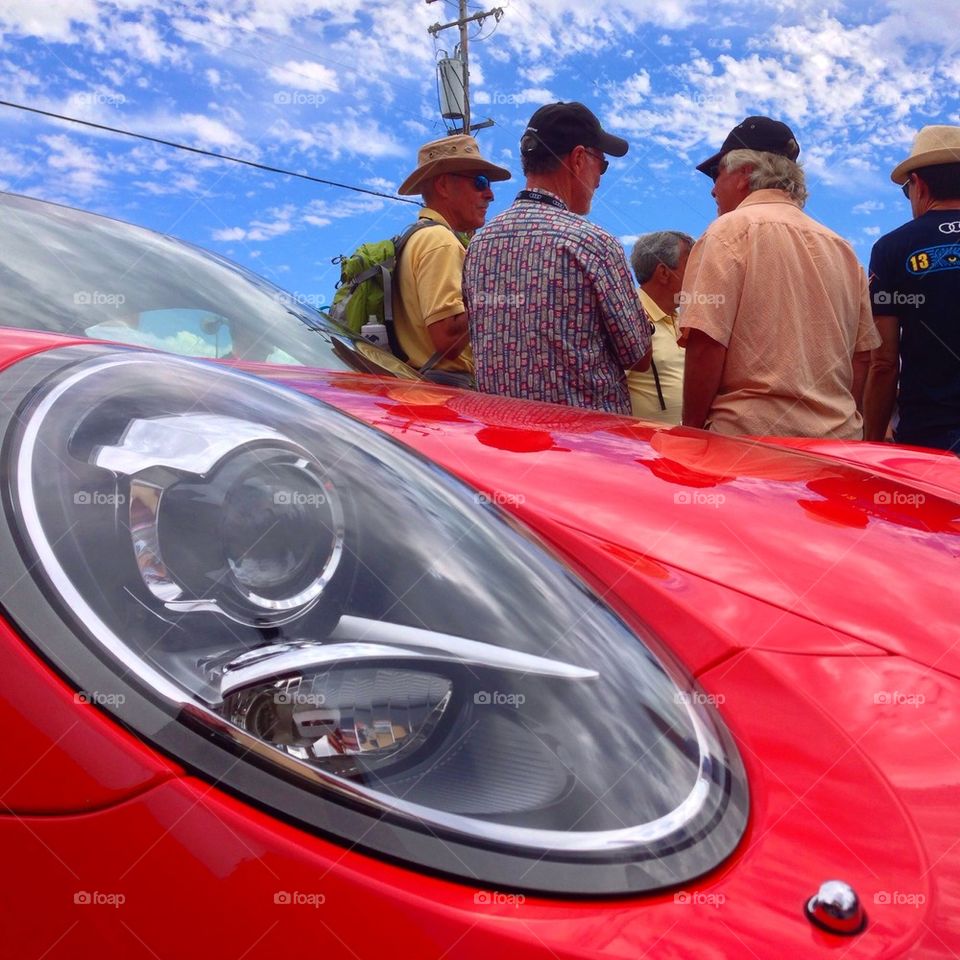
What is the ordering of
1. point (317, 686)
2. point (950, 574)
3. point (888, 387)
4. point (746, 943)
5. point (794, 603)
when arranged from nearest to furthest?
1. point (746, 943)
2. point (317, 686)
3. point (794, 603)
4. point (950, 574)
5. point (888, 387)

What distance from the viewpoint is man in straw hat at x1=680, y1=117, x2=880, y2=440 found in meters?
2.65

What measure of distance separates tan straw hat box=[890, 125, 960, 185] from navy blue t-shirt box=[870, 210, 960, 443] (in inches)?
6.9

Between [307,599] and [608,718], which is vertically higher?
[307,599]

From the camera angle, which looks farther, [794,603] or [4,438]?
[794,603]

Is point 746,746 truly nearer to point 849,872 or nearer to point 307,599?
point 849,872

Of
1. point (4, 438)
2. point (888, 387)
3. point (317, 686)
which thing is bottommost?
point (888, 387)

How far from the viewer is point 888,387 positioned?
3320 mm

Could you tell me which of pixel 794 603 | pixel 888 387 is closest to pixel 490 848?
pixel 794 603

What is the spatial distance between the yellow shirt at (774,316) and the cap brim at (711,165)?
1.69 feet

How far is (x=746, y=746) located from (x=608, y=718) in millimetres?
130

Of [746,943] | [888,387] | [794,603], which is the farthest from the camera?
[888,387]

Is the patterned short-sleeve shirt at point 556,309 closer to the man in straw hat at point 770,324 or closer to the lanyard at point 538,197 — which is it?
the lanyard at point 538,197
